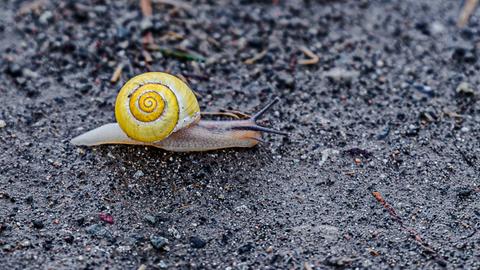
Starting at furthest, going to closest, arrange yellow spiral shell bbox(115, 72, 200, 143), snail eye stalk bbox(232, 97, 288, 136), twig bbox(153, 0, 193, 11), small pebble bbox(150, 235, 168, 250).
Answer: twig bbox(153, 0, 193, 11)
snail eye stalk bbox(232, 97, 288, 136)
yellow spiral shell bbox(115, 72, 200, 143)
small pebble bbox(150, 235, 168, 250)

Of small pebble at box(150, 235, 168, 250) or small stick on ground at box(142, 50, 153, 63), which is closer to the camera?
small pebble at box(150, 235, 168, 250)

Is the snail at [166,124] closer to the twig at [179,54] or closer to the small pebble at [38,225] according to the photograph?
the small pebble at [38,225]

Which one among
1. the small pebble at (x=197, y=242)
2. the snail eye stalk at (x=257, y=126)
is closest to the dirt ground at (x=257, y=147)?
the small pebble at (x=197, y=242)

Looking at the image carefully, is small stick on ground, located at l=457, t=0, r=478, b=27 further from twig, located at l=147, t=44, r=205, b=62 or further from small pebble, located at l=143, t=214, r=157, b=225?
small pebble, located at l=143, t=214, r=157, b=225

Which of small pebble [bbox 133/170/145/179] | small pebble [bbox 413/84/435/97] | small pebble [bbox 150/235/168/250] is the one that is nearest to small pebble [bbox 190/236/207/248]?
small pebble [bbox 150/235/168/250]

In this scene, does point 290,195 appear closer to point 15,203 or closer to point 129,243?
point 129,243

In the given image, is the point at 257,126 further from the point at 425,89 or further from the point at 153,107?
the point at 425,89

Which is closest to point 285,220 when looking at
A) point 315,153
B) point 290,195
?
point 290,195
